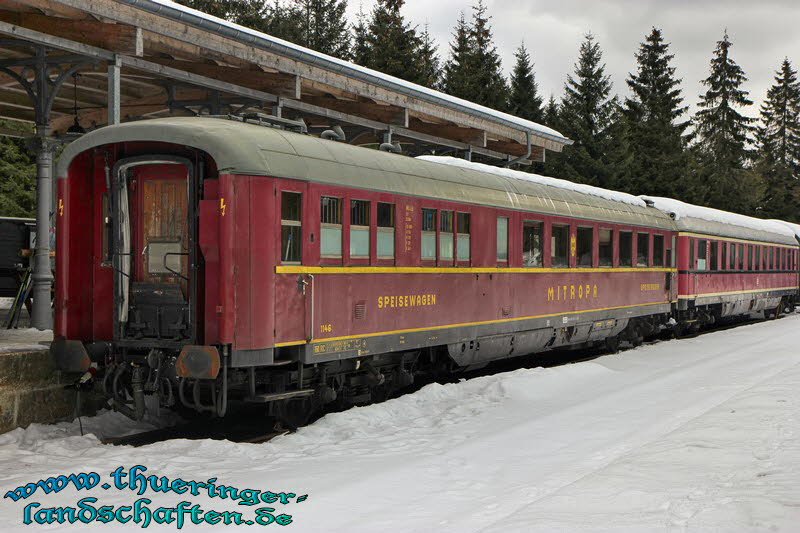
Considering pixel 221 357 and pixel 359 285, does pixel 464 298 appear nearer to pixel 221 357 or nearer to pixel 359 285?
pixel 359 285

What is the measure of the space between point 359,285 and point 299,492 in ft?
11.4

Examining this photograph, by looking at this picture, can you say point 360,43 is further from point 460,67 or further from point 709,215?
point 709,215

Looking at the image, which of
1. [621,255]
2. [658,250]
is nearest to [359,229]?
[621,255]

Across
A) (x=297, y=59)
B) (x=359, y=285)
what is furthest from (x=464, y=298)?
(x=297, y=59)

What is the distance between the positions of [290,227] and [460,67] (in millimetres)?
44154

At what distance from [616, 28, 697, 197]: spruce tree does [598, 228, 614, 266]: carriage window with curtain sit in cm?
2800

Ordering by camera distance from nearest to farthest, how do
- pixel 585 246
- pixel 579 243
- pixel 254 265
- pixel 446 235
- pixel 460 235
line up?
pixel 254 265 < pixel 446 235 < pixel 460 235 < pixel 579 243 < pixel 585 246

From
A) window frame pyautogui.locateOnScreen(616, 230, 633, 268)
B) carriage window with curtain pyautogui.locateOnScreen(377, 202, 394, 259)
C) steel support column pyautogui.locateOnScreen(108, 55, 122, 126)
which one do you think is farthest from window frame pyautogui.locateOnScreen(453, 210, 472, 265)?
window frame pyautogui.locateOnScreen(616, 230, 633, 268)

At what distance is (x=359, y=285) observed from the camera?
31.4ft

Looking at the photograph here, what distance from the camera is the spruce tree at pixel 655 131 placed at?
45531 mm

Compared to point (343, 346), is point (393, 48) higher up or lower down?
higher up

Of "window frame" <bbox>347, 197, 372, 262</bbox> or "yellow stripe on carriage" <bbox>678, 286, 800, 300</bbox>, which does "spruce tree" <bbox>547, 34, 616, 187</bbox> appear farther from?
"window frame" <bbox>347, 197, 372, 262</bbox>

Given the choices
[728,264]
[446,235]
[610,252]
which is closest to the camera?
[446,235]

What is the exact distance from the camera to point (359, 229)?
958 cm
